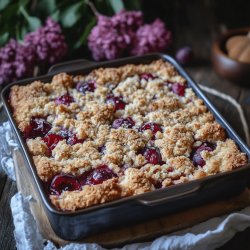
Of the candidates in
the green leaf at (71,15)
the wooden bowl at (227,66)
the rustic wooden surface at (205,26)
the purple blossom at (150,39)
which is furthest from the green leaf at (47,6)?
the wooden bowl at (227,66)

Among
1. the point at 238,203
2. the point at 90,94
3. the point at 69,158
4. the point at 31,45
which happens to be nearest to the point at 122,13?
the point at 31,45

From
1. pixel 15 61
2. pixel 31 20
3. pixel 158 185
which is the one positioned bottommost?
pixel 158 185

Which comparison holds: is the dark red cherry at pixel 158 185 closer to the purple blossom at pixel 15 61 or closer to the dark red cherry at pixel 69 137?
the dark red cherry at pixel 69 137

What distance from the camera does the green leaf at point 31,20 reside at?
2568mm

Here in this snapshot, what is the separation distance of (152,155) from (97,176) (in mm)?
213

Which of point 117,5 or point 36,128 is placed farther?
point 117,5

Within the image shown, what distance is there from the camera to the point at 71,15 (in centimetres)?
263

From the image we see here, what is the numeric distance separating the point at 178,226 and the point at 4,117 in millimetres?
989

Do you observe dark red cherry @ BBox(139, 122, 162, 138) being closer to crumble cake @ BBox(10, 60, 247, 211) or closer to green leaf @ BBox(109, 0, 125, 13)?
crumble cake @ BBox(10, 60, 247, 211)

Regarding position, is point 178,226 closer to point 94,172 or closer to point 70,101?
point 94,172

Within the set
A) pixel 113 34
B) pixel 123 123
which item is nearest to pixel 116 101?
pixel 123 123

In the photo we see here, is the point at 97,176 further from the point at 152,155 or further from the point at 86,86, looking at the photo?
the point at 86,86

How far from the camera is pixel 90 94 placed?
6.68 ft

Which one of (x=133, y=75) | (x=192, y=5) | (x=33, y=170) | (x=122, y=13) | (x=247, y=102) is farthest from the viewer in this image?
(x=192, y=5)
